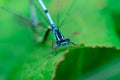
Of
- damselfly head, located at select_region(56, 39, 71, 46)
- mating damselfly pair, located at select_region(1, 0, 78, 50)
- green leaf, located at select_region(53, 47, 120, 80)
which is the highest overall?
mating damselfly pair, located at select_region(1, 0, 78, 50)

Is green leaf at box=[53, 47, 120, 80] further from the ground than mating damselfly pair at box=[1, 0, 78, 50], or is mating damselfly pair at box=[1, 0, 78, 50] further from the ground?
mating damselfly pair at box=[1, 0, 78, 50]

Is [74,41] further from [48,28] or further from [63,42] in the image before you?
[48,28]

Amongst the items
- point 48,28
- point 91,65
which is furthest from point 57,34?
point 91,65

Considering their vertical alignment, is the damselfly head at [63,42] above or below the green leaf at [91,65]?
above

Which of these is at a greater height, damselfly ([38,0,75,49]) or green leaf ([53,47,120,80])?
damselfly ([38,0,75,49])

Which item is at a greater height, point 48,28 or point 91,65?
point 48,28

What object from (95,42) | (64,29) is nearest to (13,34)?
(64,29)

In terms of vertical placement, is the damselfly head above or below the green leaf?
above

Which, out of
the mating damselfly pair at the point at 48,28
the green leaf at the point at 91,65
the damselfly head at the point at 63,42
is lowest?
the green leaf at the point at 91,65
